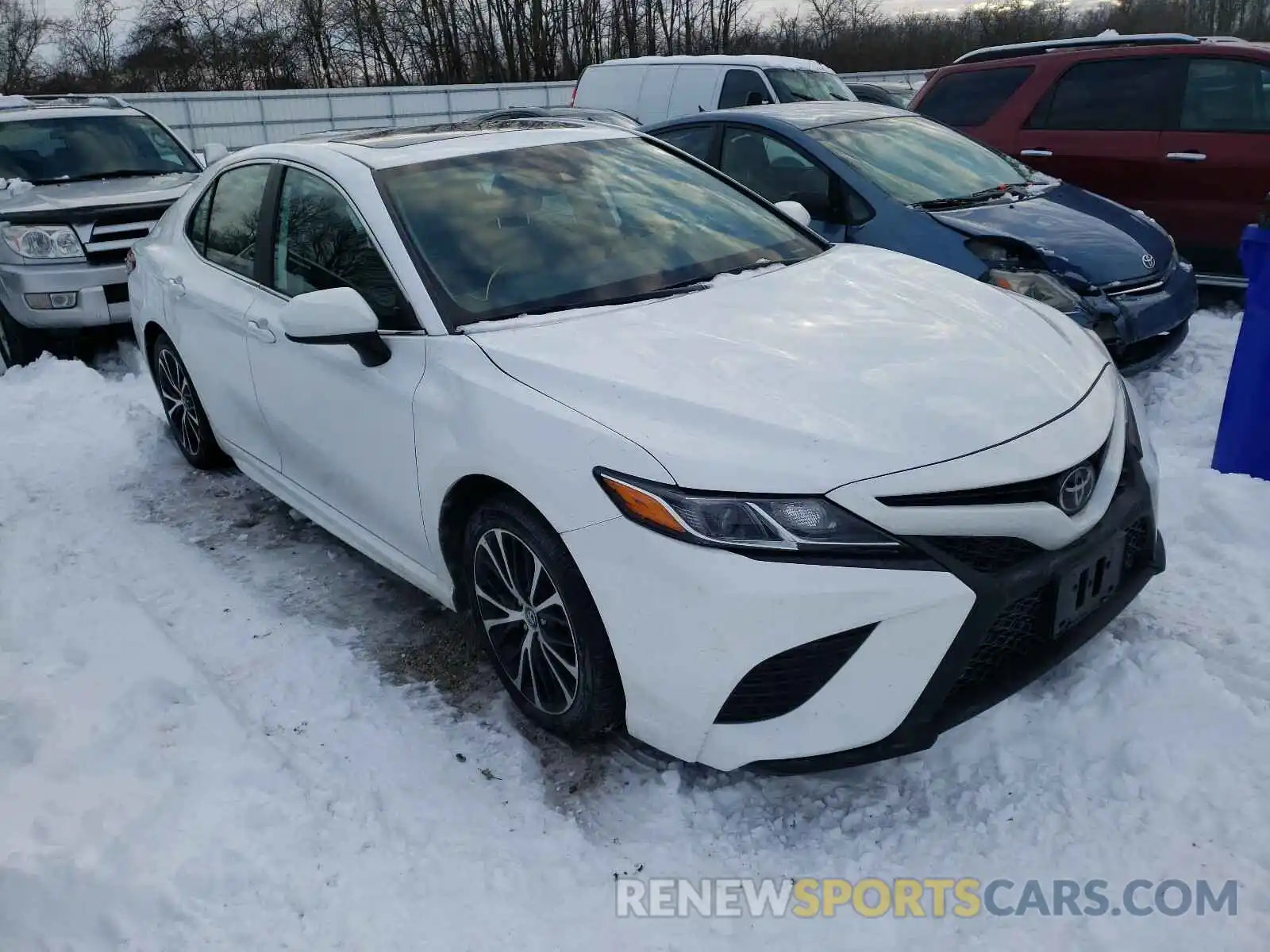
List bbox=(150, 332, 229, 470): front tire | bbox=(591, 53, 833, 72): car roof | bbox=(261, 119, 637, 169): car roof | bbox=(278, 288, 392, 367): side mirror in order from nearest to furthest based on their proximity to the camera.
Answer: bbox=(278, 288, 392, 367): side mirror
bbox=(261, 119, 637, 169): car roof
bbox=(150, 332, 229, 470): front tire
bbox=(591, 53, 833, 72): car roof

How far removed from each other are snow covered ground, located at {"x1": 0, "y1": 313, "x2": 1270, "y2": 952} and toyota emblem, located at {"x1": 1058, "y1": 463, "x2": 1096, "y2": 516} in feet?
2.24

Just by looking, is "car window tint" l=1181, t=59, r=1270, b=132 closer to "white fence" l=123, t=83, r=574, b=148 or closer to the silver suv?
the silver suv

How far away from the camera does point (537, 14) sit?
Answer: 32.0 m

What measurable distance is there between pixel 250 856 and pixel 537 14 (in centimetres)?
3323

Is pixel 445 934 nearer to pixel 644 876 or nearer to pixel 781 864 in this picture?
pixel 644 876

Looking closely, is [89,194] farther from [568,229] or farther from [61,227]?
[568,229]

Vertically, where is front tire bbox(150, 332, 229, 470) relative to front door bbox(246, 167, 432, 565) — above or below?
below

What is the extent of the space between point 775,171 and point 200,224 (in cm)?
325

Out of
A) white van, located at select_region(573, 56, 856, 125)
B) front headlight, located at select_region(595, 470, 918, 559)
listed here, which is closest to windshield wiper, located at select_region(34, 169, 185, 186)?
white van, located at select_region(573, 56, 856, 125)

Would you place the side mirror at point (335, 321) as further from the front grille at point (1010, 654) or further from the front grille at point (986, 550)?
the front grille at point (1010, 654)

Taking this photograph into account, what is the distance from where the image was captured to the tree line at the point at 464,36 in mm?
29859

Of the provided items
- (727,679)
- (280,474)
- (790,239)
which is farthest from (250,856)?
(790,239)

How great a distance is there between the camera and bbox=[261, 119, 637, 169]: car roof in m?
3.60

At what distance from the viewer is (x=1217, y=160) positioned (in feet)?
22.3
